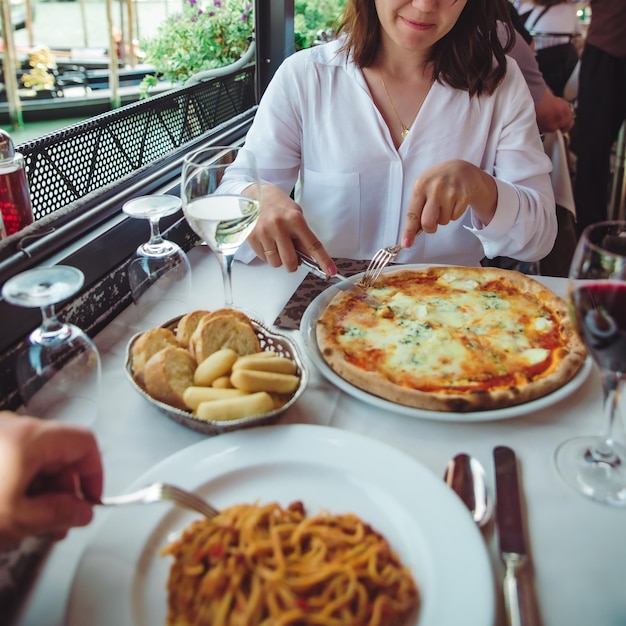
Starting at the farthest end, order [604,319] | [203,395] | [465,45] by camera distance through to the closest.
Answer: [465,45] < [203,395] < [604,319]

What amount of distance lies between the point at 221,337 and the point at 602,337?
1.74 ft

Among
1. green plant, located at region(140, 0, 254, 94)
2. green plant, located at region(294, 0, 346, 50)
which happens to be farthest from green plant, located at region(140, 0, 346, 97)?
green plant, located at region(294, 0, 346, 50)

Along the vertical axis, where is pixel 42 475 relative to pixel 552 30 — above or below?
below

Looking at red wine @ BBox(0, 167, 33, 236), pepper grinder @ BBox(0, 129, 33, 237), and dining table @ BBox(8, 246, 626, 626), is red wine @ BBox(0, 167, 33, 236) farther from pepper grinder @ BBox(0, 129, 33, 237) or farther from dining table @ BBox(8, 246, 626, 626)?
dining table @ BBox(8, 246, 626, 626)

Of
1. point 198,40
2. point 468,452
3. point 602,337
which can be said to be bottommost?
point 468,452

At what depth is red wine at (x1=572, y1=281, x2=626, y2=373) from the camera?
0.70 m

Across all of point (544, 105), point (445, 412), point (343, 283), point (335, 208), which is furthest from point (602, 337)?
point (544, 105)

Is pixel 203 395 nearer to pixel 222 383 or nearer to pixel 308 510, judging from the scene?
pixel 222 383

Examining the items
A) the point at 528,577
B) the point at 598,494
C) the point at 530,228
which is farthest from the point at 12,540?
the point at 530,228

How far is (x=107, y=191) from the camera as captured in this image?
148 cm

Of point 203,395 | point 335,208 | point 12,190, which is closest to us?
point 203,395

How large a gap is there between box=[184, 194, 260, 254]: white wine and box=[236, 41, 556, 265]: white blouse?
68 centimetres

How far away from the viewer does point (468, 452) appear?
0.83 m

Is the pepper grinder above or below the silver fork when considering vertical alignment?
above
